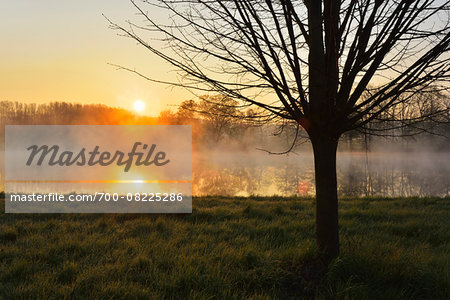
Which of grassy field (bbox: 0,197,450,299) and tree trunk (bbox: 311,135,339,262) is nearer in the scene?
grassy field (bbox: 0,197,450,299)

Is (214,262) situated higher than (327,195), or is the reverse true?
Result: (327,195)

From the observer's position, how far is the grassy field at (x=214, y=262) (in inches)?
110

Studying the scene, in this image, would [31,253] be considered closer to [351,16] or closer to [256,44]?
[256,44]

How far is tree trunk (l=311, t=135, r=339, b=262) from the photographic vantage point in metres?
3.33

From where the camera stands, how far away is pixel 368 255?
3.39 metres

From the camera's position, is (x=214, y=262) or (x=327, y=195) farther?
(x=214, y=262)

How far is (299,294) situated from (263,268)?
1.60 ft

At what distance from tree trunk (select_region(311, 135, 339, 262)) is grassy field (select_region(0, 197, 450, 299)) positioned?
17cm

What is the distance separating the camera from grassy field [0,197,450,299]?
9.19 feet

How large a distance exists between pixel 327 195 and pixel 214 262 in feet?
5.30

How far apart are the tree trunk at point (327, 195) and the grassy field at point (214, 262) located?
172 mm

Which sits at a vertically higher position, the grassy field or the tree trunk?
the tree trunk

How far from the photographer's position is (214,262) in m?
3.44

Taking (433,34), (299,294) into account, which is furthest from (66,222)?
(433,34)
